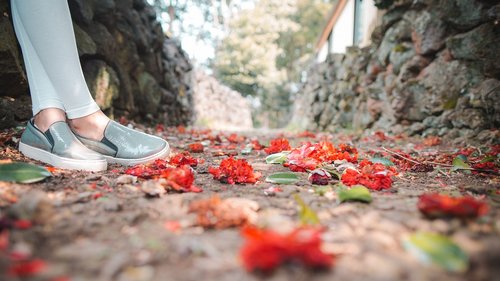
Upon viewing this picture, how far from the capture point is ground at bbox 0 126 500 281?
1.95 feet

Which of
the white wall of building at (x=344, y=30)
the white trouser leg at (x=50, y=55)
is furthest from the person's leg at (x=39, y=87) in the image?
the white wall of building at (x=344, y=30)

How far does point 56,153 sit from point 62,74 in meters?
0.40

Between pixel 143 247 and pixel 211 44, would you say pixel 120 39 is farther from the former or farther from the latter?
pixel 211 44

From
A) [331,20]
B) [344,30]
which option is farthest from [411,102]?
[331,20]

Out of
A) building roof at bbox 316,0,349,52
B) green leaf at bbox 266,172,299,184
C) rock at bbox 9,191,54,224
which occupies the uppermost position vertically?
building roof at bbox 316,0,349,52

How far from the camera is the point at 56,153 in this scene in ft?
4.50

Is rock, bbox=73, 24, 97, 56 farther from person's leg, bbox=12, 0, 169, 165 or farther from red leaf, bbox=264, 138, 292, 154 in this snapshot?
red leaf, bbox=264, 138, 292, 154

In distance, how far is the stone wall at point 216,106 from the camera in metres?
8.93

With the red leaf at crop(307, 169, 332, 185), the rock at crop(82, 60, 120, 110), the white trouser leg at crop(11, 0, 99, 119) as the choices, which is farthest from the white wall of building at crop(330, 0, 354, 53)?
the white trouser leg at crop(11, 0, 99, 119)

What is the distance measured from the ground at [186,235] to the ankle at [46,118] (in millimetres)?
397

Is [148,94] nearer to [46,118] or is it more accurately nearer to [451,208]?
[46,118]

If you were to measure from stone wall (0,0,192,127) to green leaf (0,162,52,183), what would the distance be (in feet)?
3.91

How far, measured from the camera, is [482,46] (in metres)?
2.80

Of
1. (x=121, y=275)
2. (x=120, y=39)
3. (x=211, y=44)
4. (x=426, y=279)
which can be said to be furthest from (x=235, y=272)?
(x=211, y=44)
